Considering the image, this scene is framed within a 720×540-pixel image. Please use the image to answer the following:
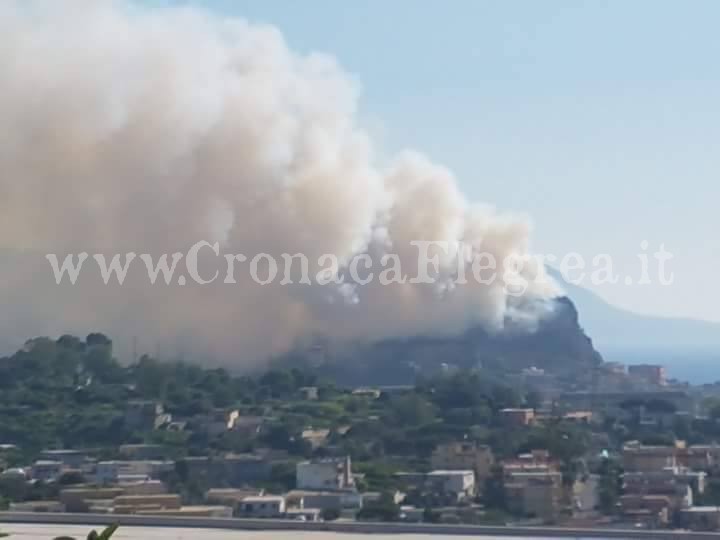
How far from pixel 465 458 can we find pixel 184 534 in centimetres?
791

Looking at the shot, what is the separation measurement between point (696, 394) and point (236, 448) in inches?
548

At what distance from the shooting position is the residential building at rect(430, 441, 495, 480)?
35625 millimetres

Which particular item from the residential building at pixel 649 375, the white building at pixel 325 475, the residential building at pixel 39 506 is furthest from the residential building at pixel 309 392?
the residential building at pixel 39 506

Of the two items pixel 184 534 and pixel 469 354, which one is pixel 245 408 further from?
pixel 184 534

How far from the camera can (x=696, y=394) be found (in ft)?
162

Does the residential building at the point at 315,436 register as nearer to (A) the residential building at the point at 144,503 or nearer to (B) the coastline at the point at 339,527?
(A) the residential building at the point at 144,503

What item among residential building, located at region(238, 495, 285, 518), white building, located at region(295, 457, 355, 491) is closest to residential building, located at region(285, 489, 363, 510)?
residential building, located at region(238, 495, 285, 518)

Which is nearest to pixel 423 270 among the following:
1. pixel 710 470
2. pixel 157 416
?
pixel 157 416

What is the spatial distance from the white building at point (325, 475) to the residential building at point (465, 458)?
175cm

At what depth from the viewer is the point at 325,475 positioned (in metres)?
35.0

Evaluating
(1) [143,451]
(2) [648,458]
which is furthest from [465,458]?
(1) [143,451]

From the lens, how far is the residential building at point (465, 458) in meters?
35.6

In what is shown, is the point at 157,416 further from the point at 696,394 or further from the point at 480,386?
the point at 696,394

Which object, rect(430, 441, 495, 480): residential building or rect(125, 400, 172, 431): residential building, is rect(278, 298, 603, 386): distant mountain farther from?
rect(430, 441, 495, 480): residential building
